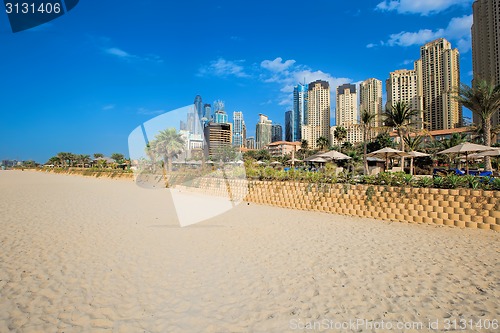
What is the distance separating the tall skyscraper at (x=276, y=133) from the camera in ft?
538

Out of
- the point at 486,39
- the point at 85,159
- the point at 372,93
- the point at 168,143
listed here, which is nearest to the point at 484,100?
the point at 168,143

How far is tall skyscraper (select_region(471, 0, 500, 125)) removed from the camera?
42.9m

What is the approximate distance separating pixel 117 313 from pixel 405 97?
7760cm

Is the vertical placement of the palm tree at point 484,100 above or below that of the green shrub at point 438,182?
above

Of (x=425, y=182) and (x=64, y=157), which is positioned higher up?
(x=64, y=157)

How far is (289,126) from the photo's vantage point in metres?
156

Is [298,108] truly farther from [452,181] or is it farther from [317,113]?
[452,181]

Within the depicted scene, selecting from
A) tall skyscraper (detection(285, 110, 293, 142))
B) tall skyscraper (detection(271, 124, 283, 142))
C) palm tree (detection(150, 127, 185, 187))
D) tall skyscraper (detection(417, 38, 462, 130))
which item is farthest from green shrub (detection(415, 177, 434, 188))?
tall skyscraper (detection(271, 124, 283, 142))

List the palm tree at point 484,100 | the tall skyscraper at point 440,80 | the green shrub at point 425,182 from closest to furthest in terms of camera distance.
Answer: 1. the green shrub at point 425,182
2. the palm tree at point 484,100
3. the tall skyscraper at point 440,80

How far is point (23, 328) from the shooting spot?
8.92 ft

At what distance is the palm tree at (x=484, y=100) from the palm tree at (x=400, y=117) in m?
3.41

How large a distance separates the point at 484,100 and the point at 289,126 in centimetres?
14229

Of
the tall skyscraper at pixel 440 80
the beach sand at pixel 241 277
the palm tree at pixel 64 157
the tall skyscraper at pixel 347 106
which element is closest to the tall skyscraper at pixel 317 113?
Result: the tall skyscraper at pixel 347 106

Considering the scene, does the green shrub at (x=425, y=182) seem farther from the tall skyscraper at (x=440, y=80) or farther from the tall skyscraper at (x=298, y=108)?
the tall skyscraper at (x=298, y=108)
